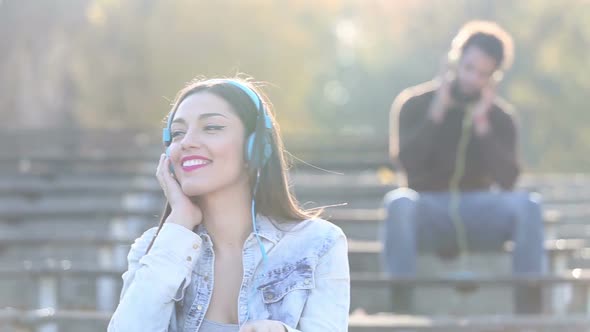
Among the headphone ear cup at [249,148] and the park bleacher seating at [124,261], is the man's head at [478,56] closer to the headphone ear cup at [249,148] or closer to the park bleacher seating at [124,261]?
the park bleacher seating at [124,261]

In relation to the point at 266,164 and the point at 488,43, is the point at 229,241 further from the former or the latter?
the point at 488,43

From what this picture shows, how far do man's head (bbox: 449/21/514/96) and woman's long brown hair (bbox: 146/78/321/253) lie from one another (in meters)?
3.55

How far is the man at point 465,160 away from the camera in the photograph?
6781mm

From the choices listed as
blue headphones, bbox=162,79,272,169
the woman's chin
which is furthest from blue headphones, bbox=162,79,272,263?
the woman's chin

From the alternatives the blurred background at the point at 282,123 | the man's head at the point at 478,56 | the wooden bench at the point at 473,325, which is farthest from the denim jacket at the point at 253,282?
the man's head at the point at 478,56

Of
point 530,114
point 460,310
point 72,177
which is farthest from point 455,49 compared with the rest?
point 530,114

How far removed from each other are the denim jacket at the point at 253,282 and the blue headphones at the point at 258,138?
207mm

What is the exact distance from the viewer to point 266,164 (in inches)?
140

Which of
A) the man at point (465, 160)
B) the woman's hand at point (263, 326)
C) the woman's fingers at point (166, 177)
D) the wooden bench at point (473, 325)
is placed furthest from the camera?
the man at point (465, 160)

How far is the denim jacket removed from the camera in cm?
333

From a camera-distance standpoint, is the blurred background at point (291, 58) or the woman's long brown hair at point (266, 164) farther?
the blurred background at point (291, 58)

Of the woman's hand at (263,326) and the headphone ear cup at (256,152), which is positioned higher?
the headphone ear cup at (256,152)

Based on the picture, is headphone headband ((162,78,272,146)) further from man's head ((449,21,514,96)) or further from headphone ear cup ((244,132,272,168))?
man's head ((449,21,514,96))

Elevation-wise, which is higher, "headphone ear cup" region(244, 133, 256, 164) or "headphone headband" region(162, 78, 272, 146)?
"headphone headband" region(162, 78, 272, 146)
